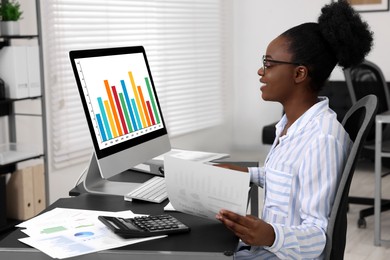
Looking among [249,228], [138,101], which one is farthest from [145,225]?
[138,101]

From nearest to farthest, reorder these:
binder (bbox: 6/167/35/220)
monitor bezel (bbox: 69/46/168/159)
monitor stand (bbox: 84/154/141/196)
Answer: monitor bezel (bbox: 69/46/168/159), monitor stand (bbox: 84/154/141/196), binder (bbox: 6/167/35/220)

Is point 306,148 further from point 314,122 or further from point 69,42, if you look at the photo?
point 69,42

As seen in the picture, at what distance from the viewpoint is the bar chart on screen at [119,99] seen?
1.89 meters

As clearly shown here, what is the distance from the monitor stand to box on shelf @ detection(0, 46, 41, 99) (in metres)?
1.42

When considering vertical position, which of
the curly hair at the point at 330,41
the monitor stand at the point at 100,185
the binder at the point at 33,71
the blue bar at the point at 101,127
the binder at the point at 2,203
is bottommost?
the binder at the point at 2,203

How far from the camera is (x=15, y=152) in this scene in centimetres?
348

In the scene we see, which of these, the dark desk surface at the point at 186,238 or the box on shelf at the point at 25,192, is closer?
the dark desk surface at the point at 186,238

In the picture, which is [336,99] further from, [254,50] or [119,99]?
[119,99]

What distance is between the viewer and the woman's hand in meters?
1.41

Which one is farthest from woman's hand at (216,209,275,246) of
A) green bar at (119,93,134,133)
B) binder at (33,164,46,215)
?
binder at (33,164,46,215)

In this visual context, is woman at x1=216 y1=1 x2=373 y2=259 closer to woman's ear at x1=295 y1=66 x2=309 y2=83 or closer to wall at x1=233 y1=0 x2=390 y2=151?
woman's ear at x1=295 y1=66 x2=309 y2=83

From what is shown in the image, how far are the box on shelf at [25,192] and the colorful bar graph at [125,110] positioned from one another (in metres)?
1.49

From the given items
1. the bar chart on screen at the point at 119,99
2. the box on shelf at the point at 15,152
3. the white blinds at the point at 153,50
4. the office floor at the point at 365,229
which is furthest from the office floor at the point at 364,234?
the box on shelf at the point at 15,152

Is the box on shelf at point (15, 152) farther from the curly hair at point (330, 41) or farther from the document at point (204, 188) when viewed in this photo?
the curly hair at point (330, 41)
